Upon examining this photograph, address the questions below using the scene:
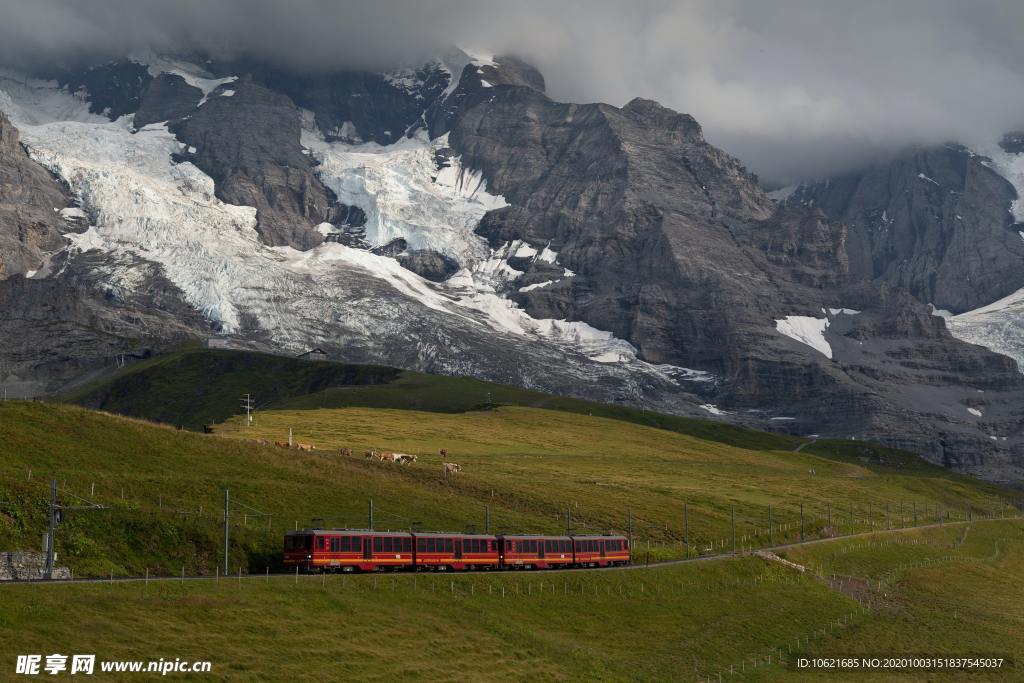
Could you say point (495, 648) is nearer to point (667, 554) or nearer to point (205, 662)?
point (205, 662)

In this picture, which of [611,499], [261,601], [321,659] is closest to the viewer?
[321,659]

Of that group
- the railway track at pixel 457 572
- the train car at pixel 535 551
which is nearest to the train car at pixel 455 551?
the railway track at pixel 457 572

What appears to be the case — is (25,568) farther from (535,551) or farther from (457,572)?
(535,551)

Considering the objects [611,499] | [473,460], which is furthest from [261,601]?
[473,460]

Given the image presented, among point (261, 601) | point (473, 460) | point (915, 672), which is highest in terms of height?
point (473, 460)

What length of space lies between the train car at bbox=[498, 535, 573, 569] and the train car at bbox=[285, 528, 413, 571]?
1076 centimetres

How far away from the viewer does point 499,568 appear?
316 feet

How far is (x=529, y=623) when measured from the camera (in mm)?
80750

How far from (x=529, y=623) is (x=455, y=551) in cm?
1244

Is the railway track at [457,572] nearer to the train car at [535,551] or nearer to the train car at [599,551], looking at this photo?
the train car at [599,551]

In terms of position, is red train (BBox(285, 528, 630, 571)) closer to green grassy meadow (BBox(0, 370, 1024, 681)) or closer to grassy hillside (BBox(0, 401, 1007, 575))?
green grassy meadow (BBox(0, 370, 1024, 681))

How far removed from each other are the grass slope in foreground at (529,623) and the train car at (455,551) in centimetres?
325

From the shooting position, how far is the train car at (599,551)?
103625 millimetres

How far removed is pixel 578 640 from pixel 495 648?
9.57 m
